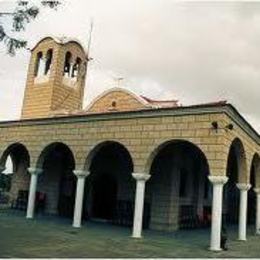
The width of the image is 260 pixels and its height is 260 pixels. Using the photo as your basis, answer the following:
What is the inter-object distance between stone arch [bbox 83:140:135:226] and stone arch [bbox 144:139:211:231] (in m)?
1.06

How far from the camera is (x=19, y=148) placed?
74.1 ft

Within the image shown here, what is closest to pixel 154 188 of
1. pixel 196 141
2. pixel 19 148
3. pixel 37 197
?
pixel 196 141

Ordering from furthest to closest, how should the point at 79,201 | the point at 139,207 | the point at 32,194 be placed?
the point at 32,194 < the point at 79,201 < the point at 139,207

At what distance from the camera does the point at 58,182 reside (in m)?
20.9

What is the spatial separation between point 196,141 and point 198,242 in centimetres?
324

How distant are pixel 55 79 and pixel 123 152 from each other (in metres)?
5.77

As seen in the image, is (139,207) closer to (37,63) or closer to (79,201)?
(79,201)

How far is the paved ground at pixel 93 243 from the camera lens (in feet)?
34.7

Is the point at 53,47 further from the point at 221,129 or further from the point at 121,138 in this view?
the point at 221,129

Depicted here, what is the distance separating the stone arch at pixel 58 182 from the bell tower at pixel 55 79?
2.25 metres

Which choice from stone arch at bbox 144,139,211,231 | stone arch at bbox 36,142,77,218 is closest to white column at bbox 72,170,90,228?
stone arch at bbox 144,139,211,231

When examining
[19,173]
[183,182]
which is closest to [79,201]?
[183,182]

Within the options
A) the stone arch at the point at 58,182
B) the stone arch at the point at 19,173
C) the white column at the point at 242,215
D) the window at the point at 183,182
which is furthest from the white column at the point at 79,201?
the stone arch at the point at 19,173

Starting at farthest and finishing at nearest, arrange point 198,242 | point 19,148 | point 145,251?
1. point 19,148
2. point 198,242
3. point 145,251
